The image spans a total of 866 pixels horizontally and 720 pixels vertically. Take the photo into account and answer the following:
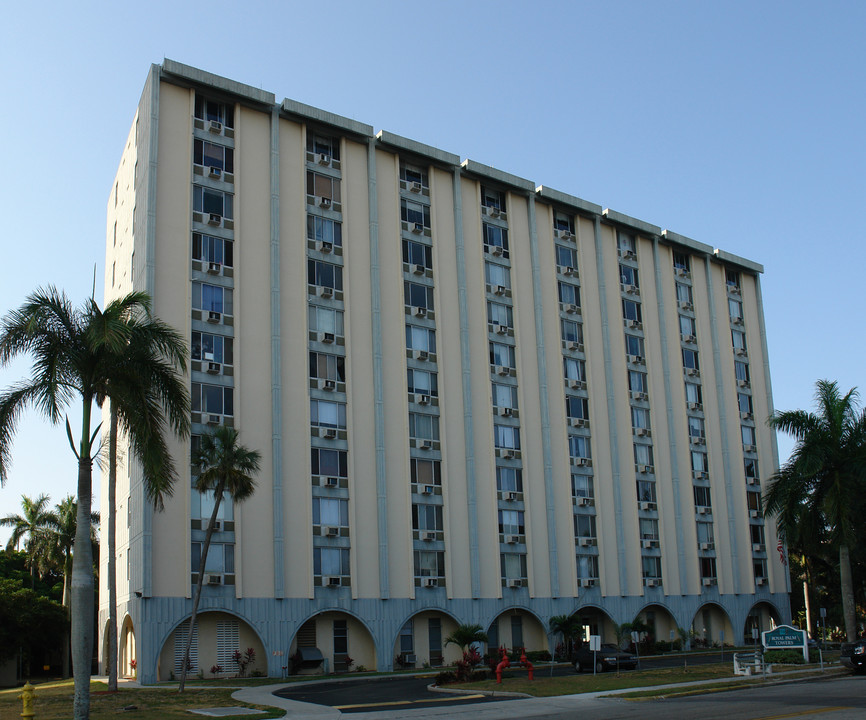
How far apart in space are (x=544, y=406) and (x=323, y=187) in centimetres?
2111

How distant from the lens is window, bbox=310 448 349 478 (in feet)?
170

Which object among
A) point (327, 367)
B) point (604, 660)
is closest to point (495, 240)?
point (327, 367)

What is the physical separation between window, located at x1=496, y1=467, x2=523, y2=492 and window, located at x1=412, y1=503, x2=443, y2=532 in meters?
5.09

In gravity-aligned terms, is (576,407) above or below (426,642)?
above

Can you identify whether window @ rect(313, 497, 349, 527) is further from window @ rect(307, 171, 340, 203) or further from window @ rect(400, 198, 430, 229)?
window @ rect(400, 198, 430, 229)

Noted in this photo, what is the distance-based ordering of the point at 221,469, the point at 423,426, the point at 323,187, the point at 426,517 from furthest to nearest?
the point at 323,187 → the point at 423,426 → the point at 426,517 → the point at 221,469

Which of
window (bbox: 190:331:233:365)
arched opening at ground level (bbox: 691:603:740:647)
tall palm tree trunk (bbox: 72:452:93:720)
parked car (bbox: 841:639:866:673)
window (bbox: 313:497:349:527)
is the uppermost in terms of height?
window (bbox: 190:331:233:365)

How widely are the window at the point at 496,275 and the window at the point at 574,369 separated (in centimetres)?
710

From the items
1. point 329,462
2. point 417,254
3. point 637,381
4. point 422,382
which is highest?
point 417,254

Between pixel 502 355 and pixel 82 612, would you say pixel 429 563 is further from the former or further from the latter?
pixel 82 612

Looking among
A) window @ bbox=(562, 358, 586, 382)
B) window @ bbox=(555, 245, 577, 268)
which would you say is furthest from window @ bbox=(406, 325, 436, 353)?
window @ bbox=(555, 245, 577, 268)

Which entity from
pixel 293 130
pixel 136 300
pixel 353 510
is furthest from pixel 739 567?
pixel 136 300

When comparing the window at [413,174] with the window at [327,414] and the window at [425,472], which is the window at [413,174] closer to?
the window at [327,414]

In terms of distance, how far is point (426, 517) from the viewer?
55125mm
